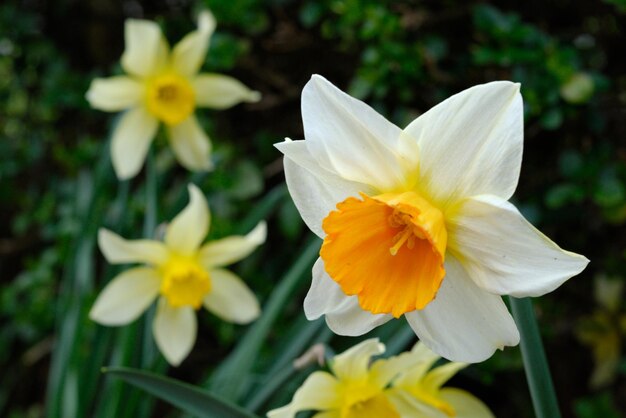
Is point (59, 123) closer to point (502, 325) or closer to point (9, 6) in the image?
point (9, 6)

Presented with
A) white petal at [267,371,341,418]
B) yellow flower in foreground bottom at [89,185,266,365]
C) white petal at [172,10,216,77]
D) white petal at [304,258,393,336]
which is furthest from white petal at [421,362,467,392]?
white petal at [172,10,216,77]

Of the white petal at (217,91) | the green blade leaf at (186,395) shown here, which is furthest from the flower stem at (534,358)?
the white petal at (217,91)

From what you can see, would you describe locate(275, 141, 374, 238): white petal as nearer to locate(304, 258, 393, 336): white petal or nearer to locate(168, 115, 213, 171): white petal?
locate(304, 258, 393, 336): white petal

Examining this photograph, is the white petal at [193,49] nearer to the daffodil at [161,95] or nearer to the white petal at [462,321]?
the daffodil at [161,95]

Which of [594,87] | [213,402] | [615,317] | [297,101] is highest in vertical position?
[594,87]

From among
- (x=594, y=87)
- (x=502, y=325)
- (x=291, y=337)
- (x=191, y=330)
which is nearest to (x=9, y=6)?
(x=191, y=330)
